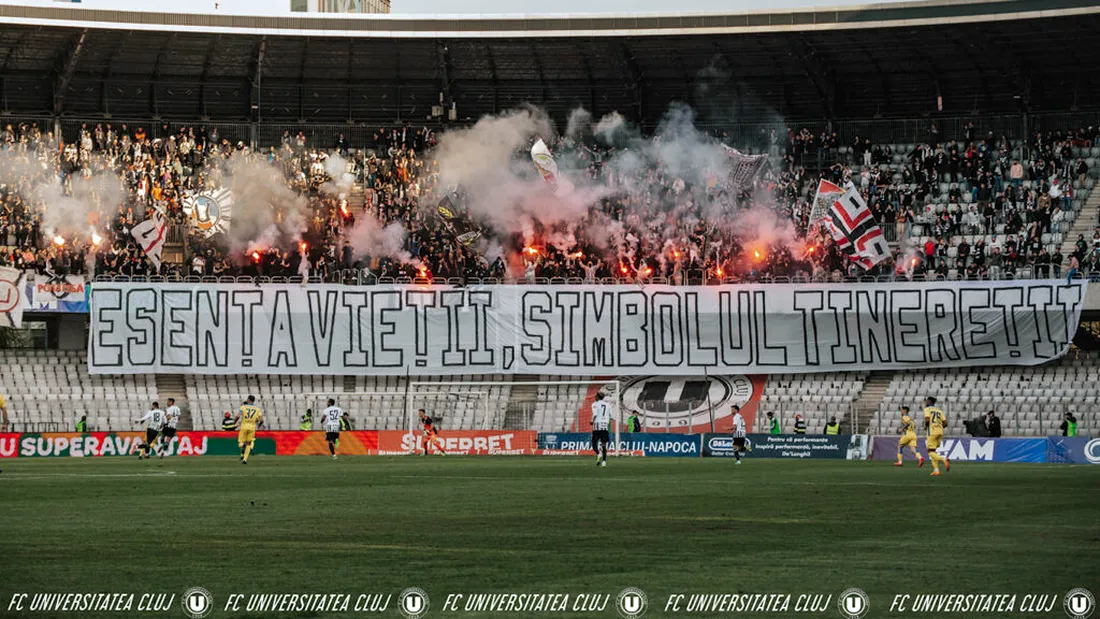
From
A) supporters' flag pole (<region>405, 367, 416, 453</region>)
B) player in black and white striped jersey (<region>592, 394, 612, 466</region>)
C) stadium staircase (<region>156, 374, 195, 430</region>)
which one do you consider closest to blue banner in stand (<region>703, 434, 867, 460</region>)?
supporters' flag pole (<region>405, 367, 416, 453</region>)

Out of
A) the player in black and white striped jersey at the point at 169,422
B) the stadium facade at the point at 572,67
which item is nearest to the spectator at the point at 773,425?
the stadium facade at the point at 572,67

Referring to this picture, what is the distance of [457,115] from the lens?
6269 centimetres

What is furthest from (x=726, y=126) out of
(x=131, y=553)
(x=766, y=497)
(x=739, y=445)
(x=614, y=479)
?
(x=131, y=553)

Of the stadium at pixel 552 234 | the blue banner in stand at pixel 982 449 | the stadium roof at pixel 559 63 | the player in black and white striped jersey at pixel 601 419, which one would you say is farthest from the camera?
the stadium roof at pixel 559 63

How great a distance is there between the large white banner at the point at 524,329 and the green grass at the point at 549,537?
89.7 feet

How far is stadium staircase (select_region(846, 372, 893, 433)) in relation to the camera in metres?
51.1

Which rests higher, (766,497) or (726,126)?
(726,126)

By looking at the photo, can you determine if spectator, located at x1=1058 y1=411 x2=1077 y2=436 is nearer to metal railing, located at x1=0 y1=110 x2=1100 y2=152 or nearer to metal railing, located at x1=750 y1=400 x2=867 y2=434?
metal railing, located at x1=750 y1=400 x2=867 y2=434

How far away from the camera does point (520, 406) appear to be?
172ft

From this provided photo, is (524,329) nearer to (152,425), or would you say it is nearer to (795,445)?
(795,445)

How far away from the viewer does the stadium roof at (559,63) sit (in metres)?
54.8

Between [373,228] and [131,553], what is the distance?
44709 millimetres

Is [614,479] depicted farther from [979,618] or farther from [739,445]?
[979,618]

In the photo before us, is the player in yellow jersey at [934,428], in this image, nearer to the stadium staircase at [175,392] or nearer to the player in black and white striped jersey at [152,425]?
the player in black and white striped jersey at [152,425]
